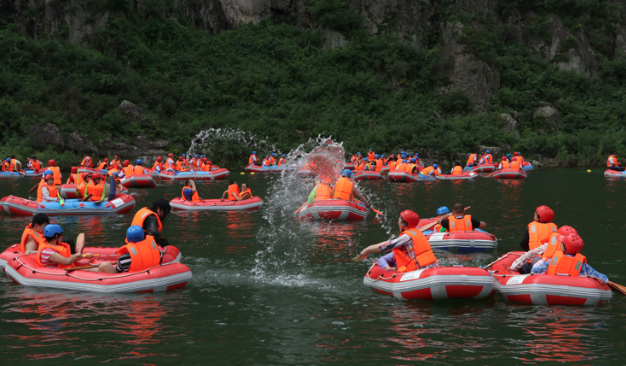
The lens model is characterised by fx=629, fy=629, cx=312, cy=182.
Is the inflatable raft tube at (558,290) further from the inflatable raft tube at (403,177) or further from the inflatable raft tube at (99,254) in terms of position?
the inflatable raft tube at (403,177)

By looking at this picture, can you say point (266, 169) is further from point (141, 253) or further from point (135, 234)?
point (135, 234)

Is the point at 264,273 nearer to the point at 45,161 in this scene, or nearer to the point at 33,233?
the point at 33,233

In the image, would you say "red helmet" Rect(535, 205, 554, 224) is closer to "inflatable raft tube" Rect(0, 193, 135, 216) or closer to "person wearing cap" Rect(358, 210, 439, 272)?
"person wearing cap" Rect(358, 210, 439, 272)

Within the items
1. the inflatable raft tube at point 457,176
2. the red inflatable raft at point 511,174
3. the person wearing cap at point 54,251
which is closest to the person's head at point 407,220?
the person wearing cap at point 54,251

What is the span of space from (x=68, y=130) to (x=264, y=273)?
3577 cm

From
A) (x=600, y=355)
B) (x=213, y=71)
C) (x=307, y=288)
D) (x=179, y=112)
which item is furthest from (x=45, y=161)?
(x=600, y=355)

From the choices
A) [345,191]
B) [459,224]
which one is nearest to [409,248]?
[459,224]

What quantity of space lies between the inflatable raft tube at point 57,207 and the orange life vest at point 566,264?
14631 millimetres

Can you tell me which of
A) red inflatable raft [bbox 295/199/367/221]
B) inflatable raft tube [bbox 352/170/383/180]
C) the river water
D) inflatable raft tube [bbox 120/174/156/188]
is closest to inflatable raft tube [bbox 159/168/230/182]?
inflatable raft tube [bbox 120/174/156/188]

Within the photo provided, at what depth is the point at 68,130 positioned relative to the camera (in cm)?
4325

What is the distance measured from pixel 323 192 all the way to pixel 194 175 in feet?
57.7

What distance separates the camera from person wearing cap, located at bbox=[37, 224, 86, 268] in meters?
10.5

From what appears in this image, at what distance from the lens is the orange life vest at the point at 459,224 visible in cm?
1381

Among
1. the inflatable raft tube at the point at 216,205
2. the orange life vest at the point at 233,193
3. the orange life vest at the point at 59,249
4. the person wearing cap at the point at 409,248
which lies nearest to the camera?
the person wearing cap at the point at 409,248
